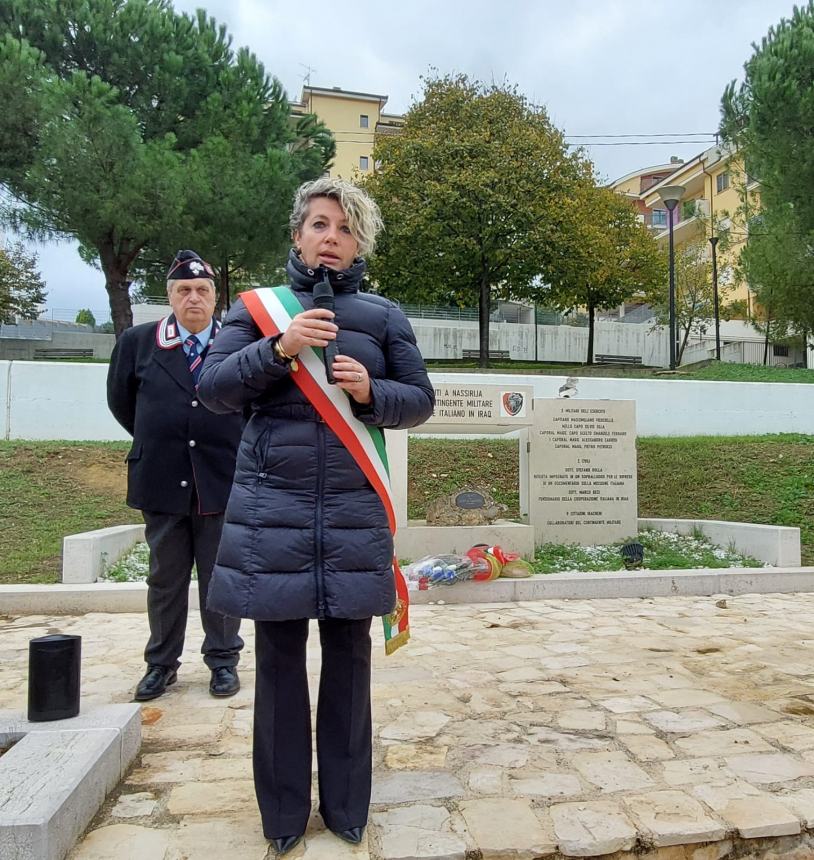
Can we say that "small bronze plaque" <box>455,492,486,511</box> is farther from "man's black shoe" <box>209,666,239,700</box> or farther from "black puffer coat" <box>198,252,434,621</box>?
"black puffer coat" <box>198,252,434,621</box>

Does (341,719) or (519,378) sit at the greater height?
(519,378)

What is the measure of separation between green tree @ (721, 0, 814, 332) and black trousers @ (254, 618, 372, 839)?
15.2 metres

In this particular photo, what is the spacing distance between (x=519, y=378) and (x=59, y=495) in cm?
754

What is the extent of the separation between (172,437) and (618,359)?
1308 inches

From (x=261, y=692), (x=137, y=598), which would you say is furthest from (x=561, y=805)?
(x=137, y=598)

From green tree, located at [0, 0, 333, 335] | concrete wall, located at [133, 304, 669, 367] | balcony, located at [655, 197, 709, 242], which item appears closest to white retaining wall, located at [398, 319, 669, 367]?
concrete wall, located at [133, 304, 669, 367]

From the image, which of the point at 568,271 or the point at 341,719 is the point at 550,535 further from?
the point at 568,271

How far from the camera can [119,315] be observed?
18.2 metres

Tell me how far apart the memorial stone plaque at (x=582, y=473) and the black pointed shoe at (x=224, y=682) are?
195 inches

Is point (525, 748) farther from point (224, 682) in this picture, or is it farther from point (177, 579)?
point (177, 579)

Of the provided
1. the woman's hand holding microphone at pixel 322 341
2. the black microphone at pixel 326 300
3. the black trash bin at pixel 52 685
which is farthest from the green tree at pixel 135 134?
the woman's hand holding microphone at pixel 322 341

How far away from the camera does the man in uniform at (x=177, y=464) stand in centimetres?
351

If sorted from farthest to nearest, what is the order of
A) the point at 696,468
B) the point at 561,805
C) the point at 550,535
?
the point at 696,468
the point at 550,535
the point at 561,805

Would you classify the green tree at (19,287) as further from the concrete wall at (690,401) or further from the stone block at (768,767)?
the stone block at (768,767)
